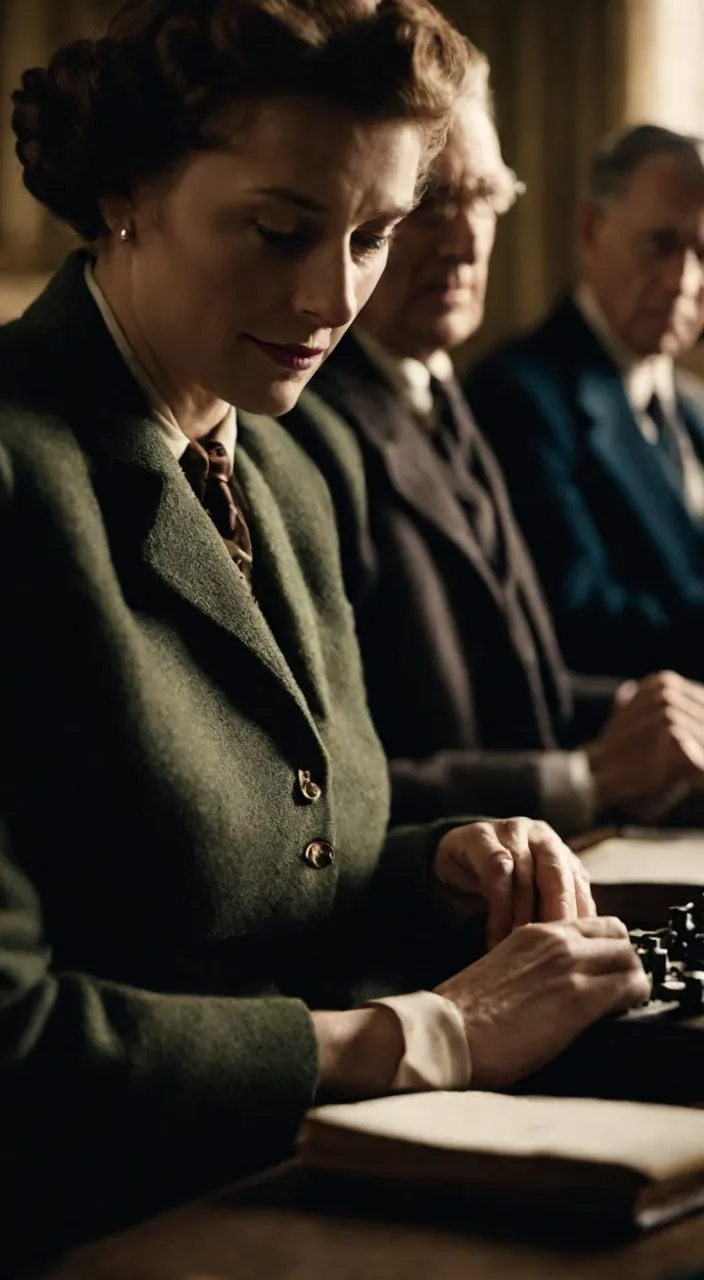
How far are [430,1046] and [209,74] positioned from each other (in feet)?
2.75

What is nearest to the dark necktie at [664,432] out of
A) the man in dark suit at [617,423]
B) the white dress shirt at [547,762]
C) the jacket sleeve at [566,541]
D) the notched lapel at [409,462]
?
the man in dark suit at [617,423]

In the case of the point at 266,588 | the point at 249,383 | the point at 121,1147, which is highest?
the point at 249,383

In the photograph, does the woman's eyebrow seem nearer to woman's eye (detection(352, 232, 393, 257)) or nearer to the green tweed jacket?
woman's eye (detection(352, 232, 393, 257))

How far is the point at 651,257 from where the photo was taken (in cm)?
361

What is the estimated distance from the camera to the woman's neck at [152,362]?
1672 millimetres

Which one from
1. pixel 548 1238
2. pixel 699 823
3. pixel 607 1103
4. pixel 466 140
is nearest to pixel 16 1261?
pixel 548 1238

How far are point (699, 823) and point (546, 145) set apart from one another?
12.8ft

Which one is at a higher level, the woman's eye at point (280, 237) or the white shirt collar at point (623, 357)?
the woman's eye at point (280, 237)

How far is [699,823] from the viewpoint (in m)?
2.71

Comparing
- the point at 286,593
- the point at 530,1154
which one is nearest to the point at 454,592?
the point at 286,593

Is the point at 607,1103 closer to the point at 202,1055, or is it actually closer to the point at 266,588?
the point at 202,1055

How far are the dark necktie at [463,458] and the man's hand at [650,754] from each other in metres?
0.32

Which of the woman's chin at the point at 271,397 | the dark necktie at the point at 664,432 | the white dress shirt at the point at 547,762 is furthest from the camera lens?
the dark necktie at the point at 664,432

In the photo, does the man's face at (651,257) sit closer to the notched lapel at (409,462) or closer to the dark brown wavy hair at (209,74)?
the notched lapel at (409,462)
